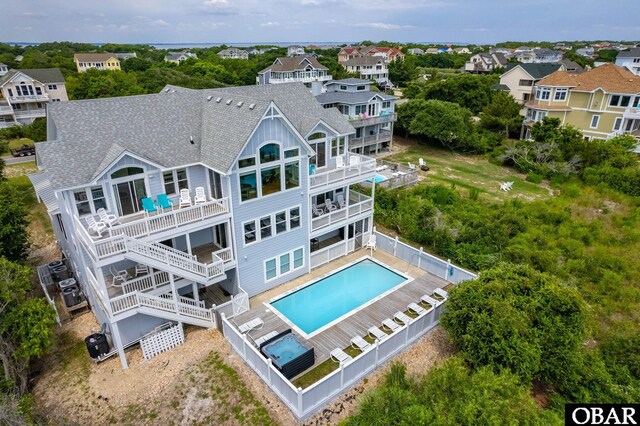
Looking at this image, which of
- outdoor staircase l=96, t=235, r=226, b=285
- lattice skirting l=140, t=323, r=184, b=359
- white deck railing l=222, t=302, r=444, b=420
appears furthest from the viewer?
lattice skirting l=140, t=323, r=184, b=359

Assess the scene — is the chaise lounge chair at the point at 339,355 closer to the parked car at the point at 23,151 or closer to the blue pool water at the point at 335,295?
the blue pool water at the point at 335,295

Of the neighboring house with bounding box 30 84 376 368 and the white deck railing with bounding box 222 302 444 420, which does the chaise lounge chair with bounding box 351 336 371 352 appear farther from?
the neighboring house with bounding box 30 84 376 368

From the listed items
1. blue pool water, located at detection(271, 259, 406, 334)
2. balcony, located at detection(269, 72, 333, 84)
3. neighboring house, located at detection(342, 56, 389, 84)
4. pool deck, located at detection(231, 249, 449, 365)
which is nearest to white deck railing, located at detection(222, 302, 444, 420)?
pool deck, located at detection(231, 249, 449, 365)

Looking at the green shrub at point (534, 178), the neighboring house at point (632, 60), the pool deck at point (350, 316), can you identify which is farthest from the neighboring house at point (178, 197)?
the neighboring house at point (632, 60)

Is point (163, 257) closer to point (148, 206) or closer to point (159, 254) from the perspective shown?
point (159, 254)

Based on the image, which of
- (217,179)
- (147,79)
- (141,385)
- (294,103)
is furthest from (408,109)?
(147,79)

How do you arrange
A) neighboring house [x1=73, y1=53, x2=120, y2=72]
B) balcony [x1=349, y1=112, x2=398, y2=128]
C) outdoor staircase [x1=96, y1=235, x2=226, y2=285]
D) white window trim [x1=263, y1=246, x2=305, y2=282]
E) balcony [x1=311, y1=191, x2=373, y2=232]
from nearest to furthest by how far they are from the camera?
1. outdoor staircase [x1=96, y1=235, x2=226, y2=285]
2. white window trim [x1=263, y1=246, x2=305, y2=282]
3. balcony [x1=311, y1=191, x2=373, y2=232]
4. balcony [x1=349, y1=112, x2=398, y2=128]
5. neighboring house [x1=73, y1=53, x2=120, y2=72]

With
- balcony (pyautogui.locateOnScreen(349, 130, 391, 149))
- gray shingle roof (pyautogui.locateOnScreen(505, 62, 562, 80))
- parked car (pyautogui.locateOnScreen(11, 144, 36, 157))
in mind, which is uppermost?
gray shingle roof (pyautogui.locateOnScreen(505, 62, 562, 80))
